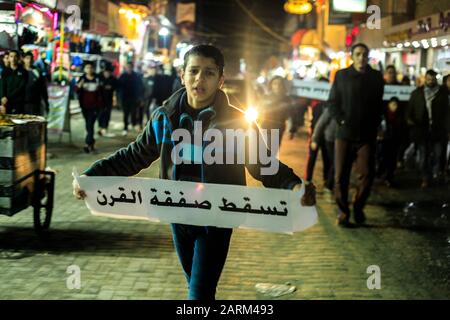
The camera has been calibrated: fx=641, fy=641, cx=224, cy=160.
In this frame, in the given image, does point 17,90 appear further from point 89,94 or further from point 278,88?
point 278,88

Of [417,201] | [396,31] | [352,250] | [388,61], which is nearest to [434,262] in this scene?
[352,250]

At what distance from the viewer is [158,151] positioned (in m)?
3.88

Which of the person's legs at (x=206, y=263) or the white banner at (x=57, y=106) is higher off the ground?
the white banner at (x=57, y=106)

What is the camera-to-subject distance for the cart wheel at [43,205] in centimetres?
675

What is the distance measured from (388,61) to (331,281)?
1907 centimetres

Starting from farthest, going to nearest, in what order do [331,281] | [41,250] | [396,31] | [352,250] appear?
[396,31]
[352,250]
[41,250]
[331,281]

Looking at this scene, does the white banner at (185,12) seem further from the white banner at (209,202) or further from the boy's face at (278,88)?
the white banner at (209,202)

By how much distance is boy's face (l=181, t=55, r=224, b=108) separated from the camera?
3646 millimetres

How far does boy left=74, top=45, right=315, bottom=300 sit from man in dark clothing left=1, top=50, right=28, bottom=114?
7.86m

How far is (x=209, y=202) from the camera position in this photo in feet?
12.7

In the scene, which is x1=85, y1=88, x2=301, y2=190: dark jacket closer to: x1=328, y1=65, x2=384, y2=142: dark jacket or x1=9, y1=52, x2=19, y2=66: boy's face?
x1=328, y1=65, x2=384, y2=142: dark jacket

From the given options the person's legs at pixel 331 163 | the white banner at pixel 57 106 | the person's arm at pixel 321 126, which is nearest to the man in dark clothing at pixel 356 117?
the person's arm at pixel 321 126

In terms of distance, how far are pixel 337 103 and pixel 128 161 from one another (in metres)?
4.64
